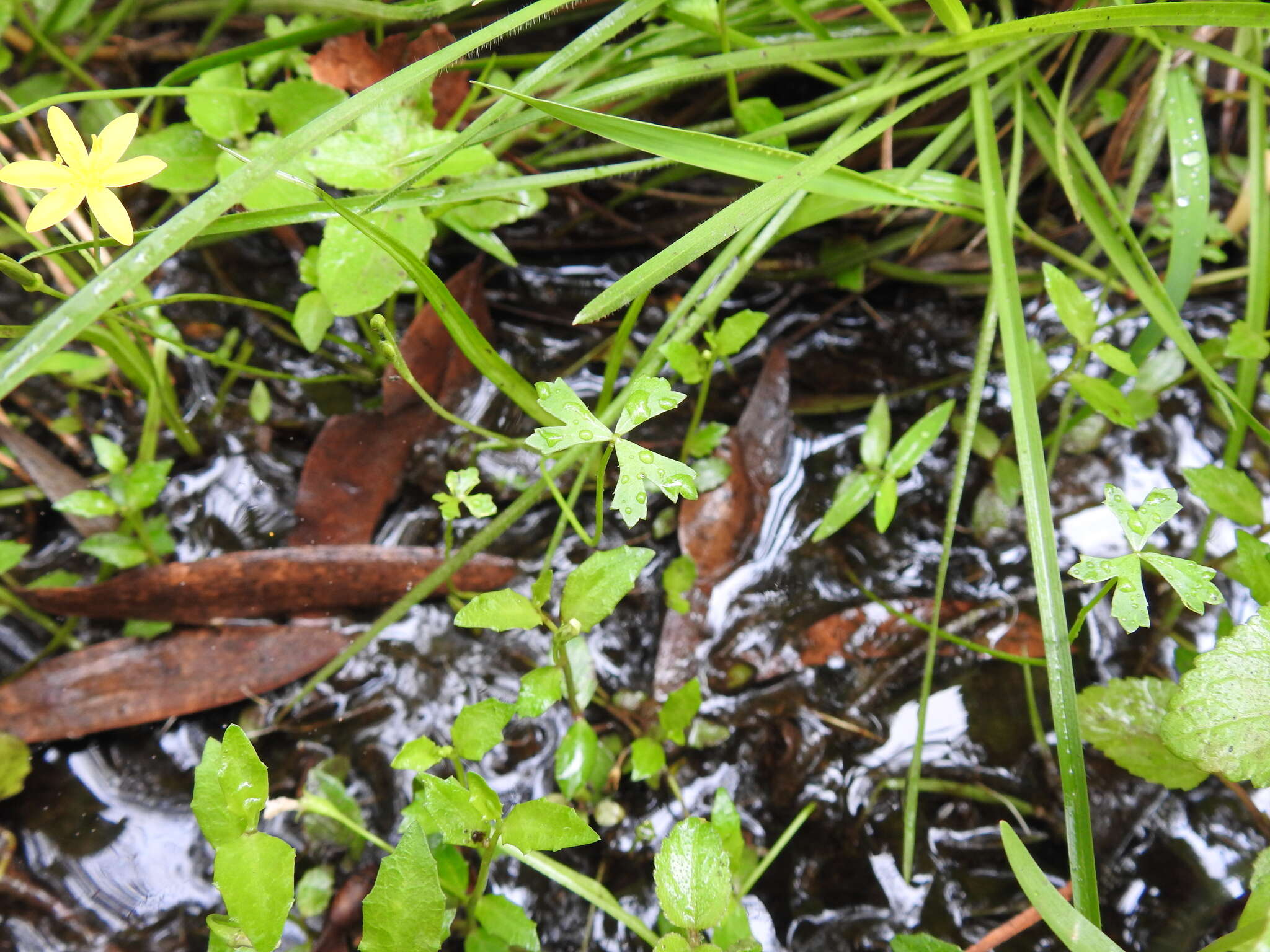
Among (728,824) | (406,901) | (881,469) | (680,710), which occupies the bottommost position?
(728,824)

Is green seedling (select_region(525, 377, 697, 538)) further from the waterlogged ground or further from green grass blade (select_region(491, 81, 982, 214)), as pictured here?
the waterlogged ground

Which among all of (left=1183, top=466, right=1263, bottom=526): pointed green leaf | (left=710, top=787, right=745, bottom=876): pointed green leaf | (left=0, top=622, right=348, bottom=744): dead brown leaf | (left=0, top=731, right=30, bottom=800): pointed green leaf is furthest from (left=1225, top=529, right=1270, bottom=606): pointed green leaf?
(left=0, top=731, right=30, bottom=800): pointed green leaf

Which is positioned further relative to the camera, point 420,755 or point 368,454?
point 368,454

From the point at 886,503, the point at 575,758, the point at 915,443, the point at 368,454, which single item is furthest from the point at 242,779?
the point at 915,443

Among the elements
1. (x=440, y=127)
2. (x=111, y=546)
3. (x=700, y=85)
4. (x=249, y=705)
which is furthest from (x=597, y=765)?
(x=700, y=85)

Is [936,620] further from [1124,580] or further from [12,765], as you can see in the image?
[12,765]

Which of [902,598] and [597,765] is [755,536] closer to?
[902,598]

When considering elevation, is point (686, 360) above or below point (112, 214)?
below
